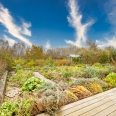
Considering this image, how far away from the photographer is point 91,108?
233 cm

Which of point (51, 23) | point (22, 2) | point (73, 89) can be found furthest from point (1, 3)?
point (73, 89)

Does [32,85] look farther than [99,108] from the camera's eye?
Yes

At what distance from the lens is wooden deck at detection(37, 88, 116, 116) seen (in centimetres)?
214

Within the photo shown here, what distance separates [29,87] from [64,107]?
1.58 meters

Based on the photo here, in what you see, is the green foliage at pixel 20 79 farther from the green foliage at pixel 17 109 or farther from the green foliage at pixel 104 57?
the green foliage at pixel 104 57

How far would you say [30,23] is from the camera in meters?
11.6

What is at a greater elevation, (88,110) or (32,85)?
(32,85)

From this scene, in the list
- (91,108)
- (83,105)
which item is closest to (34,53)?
(83,105)

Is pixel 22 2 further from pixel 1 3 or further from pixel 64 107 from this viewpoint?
pixel 64 107

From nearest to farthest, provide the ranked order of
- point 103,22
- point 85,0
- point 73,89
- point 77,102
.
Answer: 1. point 77,102
2. point 73,89
3. point 85,0
4. point 103,22

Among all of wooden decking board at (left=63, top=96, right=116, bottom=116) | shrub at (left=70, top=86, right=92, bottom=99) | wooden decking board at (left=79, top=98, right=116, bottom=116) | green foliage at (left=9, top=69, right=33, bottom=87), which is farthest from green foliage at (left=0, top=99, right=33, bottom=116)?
green foliage at (left=9, top=69, right=33, bottom=87)

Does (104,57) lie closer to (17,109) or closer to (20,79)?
(20,79)

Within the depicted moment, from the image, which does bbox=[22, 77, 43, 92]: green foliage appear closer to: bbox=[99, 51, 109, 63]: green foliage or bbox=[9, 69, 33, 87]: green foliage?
bbox=[9, 69, 33, 87]: green foliage

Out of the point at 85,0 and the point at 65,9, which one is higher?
the point at 65,9
